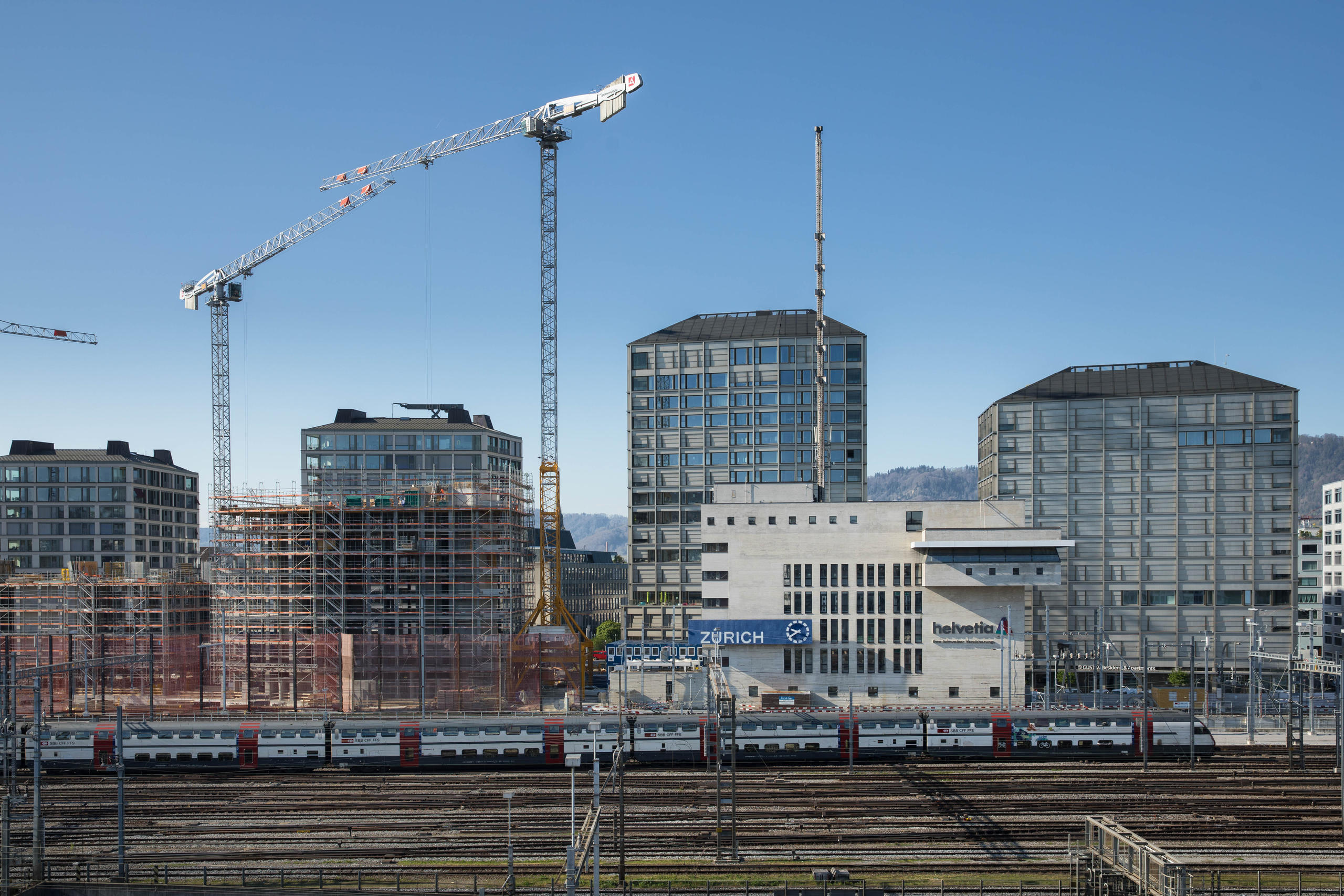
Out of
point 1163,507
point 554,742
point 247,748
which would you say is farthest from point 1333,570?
point 247,748

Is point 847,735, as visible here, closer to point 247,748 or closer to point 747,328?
point 247,748

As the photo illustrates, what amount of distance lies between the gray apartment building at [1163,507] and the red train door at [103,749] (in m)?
84.9

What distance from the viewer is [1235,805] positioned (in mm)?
58125

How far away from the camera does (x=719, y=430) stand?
420ft

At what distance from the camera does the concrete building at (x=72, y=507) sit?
137 metres

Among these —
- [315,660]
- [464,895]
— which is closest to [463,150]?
[315,660]

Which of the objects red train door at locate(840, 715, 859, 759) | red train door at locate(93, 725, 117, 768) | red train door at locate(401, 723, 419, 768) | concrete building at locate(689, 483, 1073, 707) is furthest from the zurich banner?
red train door at locate(93, 725, 117, 768)

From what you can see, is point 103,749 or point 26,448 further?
point 26,448

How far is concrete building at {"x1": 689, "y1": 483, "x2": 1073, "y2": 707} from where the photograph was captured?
88562 millimetres

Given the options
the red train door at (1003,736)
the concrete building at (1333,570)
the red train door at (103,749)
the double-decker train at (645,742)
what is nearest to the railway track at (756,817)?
the double-decker train at (645,742)

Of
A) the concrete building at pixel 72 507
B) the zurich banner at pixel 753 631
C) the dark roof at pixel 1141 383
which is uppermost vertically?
the dark roof at pixel 1141 383

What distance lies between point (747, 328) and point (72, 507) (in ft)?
296

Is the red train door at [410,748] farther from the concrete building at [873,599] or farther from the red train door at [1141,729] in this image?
the red train door at [1141,729]

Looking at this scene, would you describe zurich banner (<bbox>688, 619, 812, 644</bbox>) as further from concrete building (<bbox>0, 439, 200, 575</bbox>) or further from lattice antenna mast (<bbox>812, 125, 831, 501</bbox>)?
concrete building (<bbox>0, 439, 200, 575</bbox>)
